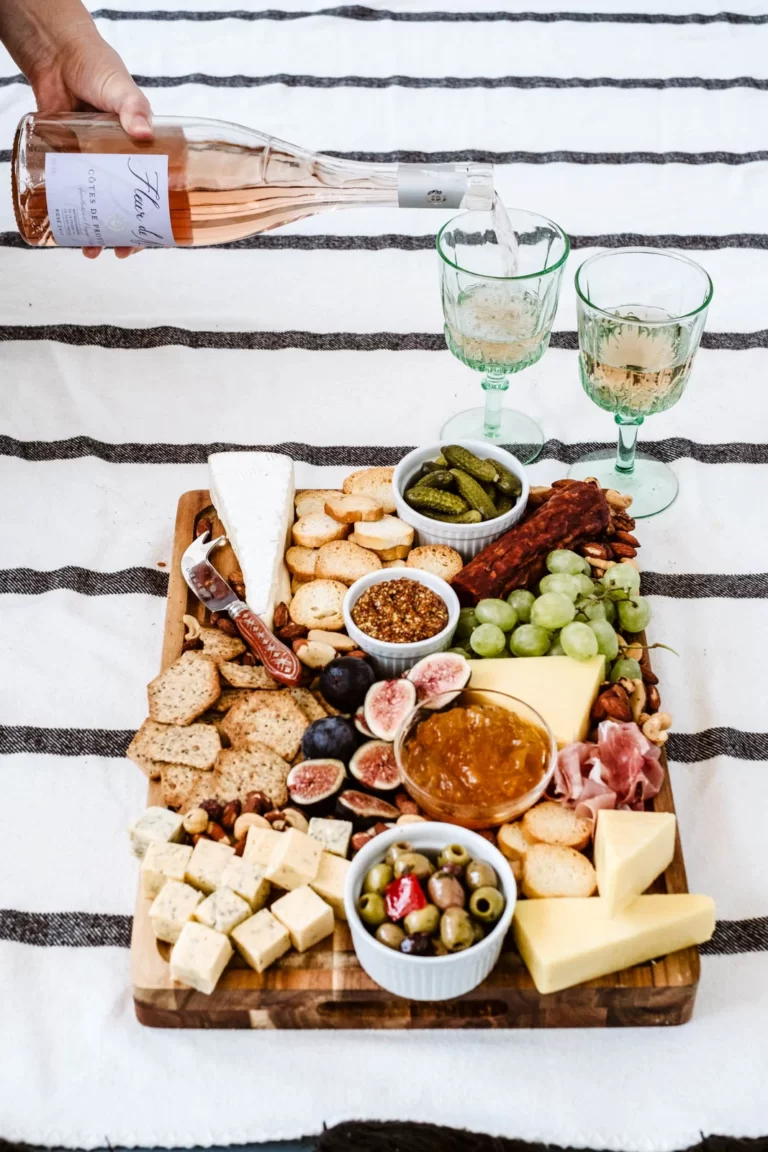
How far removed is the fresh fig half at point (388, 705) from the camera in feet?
5.18

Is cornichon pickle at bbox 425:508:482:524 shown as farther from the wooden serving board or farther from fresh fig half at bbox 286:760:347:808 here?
the wooden serving board

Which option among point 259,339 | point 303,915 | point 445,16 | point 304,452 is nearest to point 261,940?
point 303,915

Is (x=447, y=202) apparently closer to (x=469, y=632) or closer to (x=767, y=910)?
(x=469, y=632)

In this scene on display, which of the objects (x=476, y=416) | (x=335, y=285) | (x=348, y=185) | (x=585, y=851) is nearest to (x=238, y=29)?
(x=335, y=285)

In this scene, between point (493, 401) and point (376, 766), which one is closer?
point (376, 766)

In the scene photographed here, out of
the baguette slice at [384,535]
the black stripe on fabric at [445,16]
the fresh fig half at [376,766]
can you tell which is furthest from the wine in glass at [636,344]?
the black stripe on fabric at [445,16]

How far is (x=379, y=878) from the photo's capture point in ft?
4.47

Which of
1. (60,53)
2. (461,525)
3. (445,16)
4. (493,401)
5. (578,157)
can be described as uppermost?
(445,16)

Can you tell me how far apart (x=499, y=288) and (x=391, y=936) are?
1.08 metres

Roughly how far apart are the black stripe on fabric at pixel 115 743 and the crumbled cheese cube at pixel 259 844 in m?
0.35

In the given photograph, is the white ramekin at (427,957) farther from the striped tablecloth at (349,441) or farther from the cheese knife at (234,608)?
the cheese knife at (234,608)

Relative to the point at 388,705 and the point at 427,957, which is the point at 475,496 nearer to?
the point at 388,705

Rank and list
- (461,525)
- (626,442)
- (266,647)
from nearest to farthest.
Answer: (266,647), (461,525), (626,442)

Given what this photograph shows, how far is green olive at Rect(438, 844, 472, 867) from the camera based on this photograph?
1375mm
